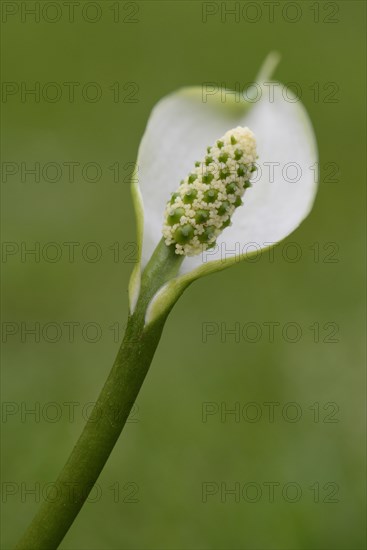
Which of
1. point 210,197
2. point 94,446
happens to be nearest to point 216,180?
point 210,197

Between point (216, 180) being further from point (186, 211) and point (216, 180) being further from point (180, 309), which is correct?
point (180, 309)

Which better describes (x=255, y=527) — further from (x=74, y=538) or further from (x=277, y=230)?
(x=277, y=230)

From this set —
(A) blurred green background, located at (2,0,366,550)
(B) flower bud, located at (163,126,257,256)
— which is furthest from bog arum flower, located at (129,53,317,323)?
(A) blurred green background, located at (2,0,366,550)

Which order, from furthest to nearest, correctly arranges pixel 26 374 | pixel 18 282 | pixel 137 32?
pixel 137 32, pixel 18 282, pixel 26 374

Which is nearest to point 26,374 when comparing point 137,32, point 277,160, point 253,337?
point 253,337

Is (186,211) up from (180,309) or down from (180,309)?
up

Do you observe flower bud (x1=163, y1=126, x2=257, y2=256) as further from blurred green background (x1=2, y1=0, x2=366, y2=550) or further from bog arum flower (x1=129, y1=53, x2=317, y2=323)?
blurred green background (x1=2, y1=0, x2=366, y2=550)

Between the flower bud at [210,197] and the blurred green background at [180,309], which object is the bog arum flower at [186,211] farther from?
the blurred green background at [180,309]

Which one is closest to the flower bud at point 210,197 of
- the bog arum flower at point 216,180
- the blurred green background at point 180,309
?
the bog arum flower at point 216,180
